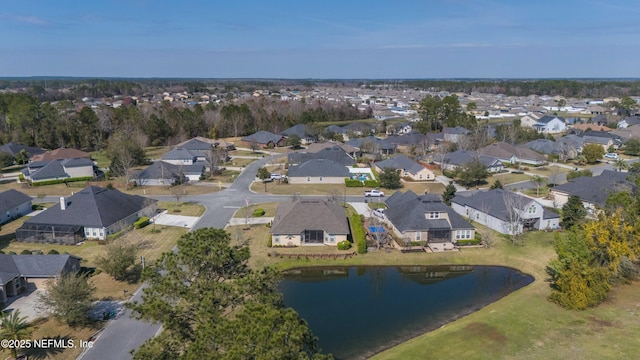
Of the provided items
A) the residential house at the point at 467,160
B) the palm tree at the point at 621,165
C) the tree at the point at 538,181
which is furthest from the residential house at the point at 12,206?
the palm tree at the point at 621,165

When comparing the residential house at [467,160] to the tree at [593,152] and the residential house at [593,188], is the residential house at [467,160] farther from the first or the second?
the residential house at [593,188]

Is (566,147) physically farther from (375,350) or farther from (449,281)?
(375,350)

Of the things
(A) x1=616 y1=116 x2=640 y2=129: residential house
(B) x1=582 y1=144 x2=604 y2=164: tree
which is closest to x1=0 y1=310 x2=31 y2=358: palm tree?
(B) x1=582 y1=144 x2=604 y2=164: tree

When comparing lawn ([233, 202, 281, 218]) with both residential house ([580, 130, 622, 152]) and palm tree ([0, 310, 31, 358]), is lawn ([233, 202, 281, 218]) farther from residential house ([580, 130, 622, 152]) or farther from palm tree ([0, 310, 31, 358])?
residential house ([580, 130, 622, 152])

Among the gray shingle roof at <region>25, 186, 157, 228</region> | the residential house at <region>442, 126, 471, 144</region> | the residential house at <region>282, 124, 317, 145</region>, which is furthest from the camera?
the residential house at <region>282, 124, 317, 145</region>

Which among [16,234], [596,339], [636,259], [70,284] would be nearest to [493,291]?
[596,339]

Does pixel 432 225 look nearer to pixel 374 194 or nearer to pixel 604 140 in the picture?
pixel 374 194

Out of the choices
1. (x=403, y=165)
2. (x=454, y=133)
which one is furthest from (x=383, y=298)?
(x=454, y=133)
